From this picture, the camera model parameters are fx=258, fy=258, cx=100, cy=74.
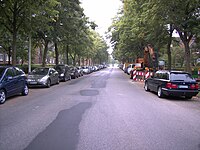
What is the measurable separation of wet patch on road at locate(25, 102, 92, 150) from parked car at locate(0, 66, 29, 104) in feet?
12.6

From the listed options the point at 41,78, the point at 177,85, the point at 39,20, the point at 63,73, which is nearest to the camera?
the point at 177,85

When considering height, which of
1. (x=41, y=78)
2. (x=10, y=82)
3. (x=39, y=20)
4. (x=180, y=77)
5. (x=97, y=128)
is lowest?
(x=97, y=128)

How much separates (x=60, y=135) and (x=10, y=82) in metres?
6.58

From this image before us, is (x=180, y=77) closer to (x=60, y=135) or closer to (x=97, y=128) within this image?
(x=97, y=128)

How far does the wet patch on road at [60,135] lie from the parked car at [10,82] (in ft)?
12.6

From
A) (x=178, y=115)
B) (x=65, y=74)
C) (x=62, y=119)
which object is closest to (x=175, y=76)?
(x=178, y=115)

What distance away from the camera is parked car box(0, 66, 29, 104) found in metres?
10.9

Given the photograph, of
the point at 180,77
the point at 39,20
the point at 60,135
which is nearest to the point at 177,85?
the point at 180,77

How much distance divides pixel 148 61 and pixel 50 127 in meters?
30.2

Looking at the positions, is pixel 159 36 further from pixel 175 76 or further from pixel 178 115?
pixel 178 115

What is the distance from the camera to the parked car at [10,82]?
10.9 meters

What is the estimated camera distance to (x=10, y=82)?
11555 mm

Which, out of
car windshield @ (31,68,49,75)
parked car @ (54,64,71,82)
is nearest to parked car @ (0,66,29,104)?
car windshield @ (31,68,49,75)

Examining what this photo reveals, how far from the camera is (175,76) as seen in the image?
43.0 feet
